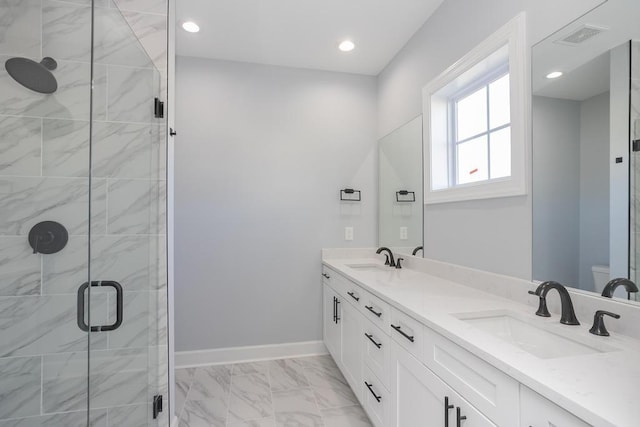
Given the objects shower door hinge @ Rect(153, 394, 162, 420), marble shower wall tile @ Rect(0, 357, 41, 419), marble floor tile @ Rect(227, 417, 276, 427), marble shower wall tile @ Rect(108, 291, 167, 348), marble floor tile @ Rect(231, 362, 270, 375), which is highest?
marble shower wall tile @ Rect(108, 291, 167, 348)

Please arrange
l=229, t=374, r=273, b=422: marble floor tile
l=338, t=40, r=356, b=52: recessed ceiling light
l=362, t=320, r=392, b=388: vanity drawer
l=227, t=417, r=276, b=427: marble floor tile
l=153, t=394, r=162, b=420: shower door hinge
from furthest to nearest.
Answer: l=338, t=40, r=356, b=52: recessed ceiling light → l=229, t=374, r=273, b=422: marble floor tile → l=227, t=417, r=276, b=427: marble floor tile → l=153, t=394, r=162, b=420: shower door hinge → l=362, t=320, r=392, b=388: vanity drawer

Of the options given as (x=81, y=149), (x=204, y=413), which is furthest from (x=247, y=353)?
(x=81, y=149)

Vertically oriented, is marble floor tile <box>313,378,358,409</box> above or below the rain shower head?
below

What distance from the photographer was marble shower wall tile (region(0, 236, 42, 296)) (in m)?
1.42

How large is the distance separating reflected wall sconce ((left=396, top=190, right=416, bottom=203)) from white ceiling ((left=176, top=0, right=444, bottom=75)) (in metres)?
1.23

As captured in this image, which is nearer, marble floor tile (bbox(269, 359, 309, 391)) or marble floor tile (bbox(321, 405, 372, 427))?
marble floor tile (bbox(321, 405, 372, 427))

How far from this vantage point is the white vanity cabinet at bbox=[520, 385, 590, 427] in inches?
25.5

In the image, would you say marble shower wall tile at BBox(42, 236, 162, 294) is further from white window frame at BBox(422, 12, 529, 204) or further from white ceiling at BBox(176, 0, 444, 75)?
white window frame at BBox(422, 12, 529, 204)

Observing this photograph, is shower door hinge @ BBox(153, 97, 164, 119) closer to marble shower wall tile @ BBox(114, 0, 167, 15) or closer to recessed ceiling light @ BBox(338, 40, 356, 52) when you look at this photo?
marble shower wall tile @ BBox(114, 0, 167, 15)

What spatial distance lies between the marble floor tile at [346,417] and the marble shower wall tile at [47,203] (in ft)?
5.64

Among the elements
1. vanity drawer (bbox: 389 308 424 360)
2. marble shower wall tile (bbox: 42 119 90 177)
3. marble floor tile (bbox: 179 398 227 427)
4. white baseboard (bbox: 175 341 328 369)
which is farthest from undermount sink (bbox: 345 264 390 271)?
marble shower wall tile (bbox: 42 119 90 177)

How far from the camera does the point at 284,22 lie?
2.24 metres

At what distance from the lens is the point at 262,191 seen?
109 inches

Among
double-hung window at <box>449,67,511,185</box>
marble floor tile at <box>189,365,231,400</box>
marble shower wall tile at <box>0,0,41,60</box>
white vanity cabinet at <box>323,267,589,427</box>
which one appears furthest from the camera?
marble floor tile at <box>189,365,231,400</box>
